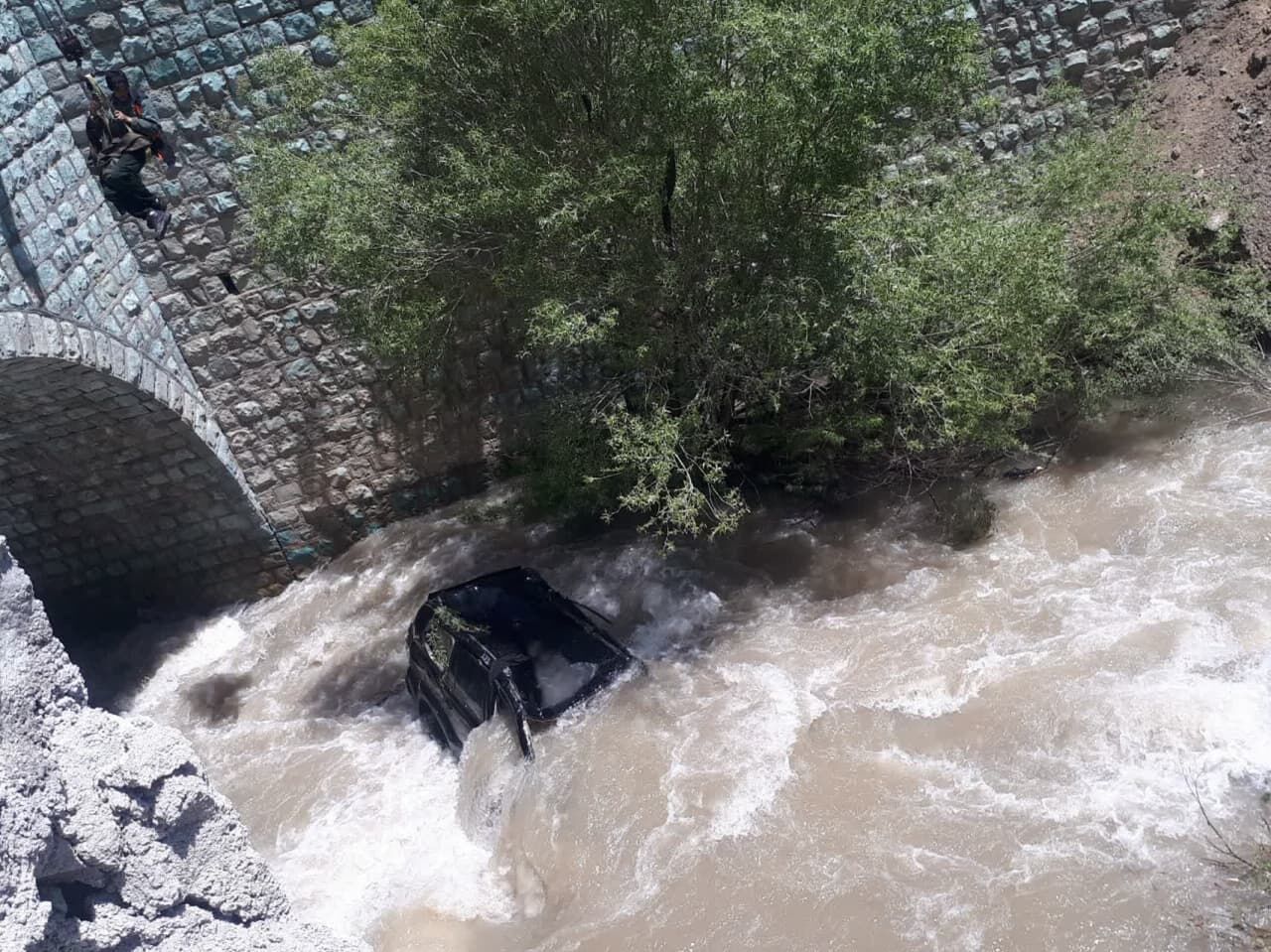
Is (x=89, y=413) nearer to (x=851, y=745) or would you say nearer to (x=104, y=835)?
(x=104, y=835)

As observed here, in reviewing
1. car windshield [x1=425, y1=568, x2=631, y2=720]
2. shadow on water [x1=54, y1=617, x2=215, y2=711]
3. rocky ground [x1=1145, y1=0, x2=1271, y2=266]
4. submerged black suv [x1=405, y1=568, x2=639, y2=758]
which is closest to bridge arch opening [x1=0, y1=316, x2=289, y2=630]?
shadow on water [x1=54, y1=617, x2=215, y2=711]

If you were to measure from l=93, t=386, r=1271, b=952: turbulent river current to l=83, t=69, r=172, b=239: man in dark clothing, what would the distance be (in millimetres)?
4264

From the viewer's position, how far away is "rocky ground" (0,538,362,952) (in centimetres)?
327

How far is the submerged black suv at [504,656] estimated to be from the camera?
6.35 meters

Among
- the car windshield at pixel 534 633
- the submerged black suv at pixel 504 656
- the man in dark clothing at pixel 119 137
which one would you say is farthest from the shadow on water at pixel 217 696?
the man in dark clothing at pixel 119 137

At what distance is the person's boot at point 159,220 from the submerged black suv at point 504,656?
4.17 m

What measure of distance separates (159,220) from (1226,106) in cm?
979

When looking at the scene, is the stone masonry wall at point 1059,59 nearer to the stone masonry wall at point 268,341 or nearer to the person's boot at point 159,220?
the stone masonry wall at point 268,341

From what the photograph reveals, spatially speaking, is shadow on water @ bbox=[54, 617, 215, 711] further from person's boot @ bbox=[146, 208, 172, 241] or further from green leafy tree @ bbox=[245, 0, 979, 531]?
green leafy tree @ bbox=[245, 0, 979, 531]

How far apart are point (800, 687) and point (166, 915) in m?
4.17

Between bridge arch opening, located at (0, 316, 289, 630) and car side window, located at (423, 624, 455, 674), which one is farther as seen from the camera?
bridge arch opening, located at (0, 316, 289, 630)

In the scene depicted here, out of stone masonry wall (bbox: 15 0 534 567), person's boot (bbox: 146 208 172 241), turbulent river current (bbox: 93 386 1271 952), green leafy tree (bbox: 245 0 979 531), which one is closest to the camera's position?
turbulent river current (bbox: 93 386 1271 952)

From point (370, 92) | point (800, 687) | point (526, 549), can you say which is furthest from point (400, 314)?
point (800, 687)

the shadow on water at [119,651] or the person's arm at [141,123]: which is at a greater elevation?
the person's arm at [141,123]
